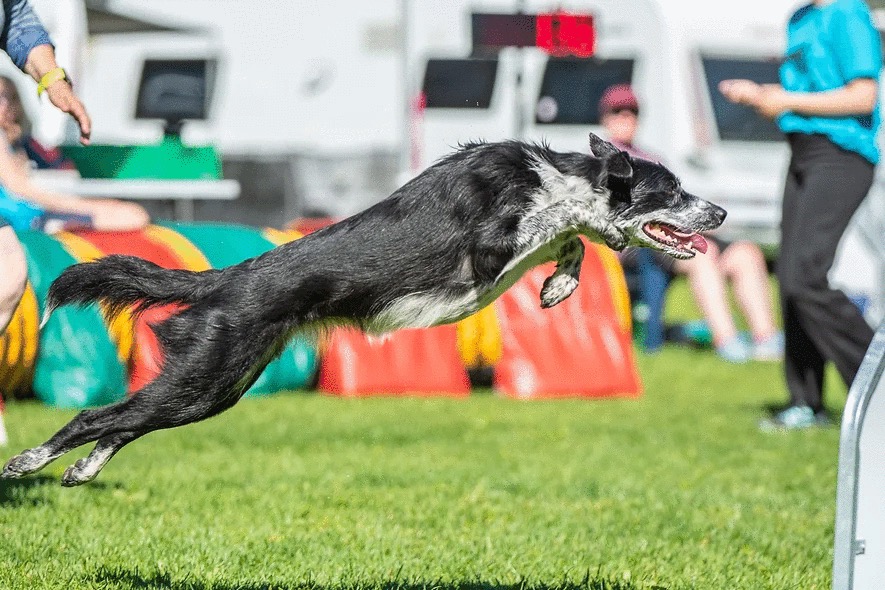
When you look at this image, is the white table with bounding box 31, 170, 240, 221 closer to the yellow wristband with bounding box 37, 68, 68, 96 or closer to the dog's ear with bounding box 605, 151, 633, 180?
the yellow wristband with bounding box 37, 68, 68, 96

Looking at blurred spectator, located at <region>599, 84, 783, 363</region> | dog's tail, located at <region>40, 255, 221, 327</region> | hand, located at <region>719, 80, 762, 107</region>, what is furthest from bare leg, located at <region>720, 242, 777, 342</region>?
dog's tail, located at <region>40, 255, 221, 327</region>

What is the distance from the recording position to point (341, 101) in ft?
54.8

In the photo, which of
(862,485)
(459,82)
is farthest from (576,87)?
(862,485)

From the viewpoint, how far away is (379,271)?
3535 millimetres

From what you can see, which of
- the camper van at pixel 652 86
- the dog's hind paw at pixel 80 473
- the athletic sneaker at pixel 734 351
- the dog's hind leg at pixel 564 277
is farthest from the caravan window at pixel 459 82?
the dog's hind paw at pixel 80 473

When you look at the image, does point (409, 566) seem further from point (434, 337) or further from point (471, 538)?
point (434, 337)

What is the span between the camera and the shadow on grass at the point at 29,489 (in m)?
4.93

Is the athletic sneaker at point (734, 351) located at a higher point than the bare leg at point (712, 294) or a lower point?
lower

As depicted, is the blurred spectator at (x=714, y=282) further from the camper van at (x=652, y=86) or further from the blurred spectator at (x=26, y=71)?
the blurred spectator at (x=26, y=71)

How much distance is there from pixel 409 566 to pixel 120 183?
578 centimetres

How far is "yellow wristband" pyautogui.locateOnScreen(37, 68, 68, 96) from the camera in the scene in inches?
156

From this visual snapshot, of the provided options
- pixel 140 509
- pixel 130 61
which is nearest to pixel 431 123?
pixel 130 61

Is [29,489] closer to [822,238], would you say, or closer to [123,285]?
[123,285]

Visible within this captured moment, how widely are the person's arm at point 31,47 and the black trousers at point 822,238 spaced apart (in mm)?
3985
